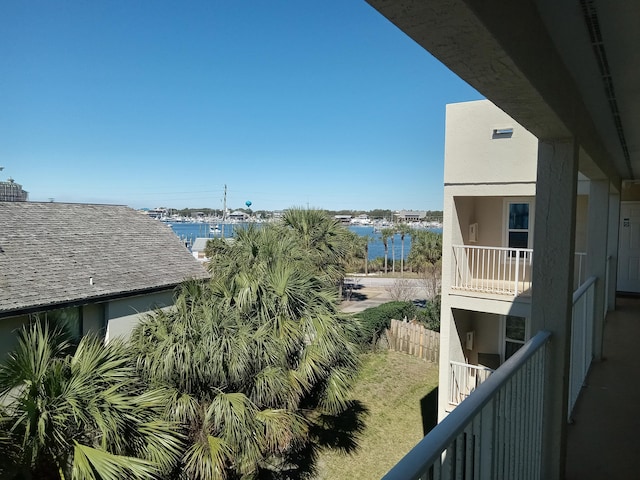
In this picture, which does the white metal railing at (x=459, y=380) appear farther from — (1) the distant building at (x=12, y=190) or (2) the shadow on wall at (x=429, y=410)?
(1) the distant building at (x=12, y=190)

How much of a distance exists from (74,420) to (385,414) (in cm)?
1002

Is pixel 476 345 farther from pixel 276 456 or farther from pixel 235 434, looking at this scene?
pixel 235 434

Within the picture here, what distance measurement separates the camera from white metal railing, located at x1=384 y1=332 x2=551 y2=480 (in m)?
1.12

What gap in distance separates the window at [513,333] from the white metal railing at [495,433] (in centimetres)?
883

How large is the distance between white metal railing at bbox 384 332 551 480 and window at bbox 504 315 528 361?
29.0 ft

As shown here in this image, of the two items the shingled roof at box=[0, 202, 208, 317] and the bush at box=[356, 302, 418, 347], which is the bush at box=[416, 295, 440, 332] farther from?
the shingled roof at box=[0, 202, 208, 317]

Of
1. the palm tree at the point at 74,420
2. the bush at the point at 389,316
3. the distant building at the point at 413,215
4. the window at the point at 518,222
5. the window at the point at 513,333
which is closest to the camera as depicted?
the palm tree at the point at 74,420

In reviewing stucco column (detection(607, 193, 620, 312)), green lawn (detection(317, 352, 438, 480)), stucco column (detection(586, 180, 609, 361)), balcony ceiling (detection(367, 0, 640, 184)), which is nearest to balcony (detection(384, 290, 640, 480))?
stucco column (detection(586, 180, 609, 361))

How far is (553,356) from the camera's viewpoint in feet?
9.36

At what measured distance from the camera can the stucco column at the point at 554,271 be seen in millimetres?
2814

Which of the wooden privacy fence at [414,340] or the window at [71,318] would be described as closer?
the window at [71,318]

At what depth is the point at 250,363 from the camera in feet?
22.7

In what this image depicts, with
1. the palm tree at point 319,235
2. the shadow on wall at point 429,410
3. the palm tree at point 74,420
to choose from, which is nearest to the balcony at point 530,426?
the palm tree at point 74,420

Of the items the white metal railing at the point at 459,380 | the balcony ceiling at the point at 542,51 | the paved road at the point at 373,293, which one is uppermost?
the balcony ceiling at the point at 542,51
